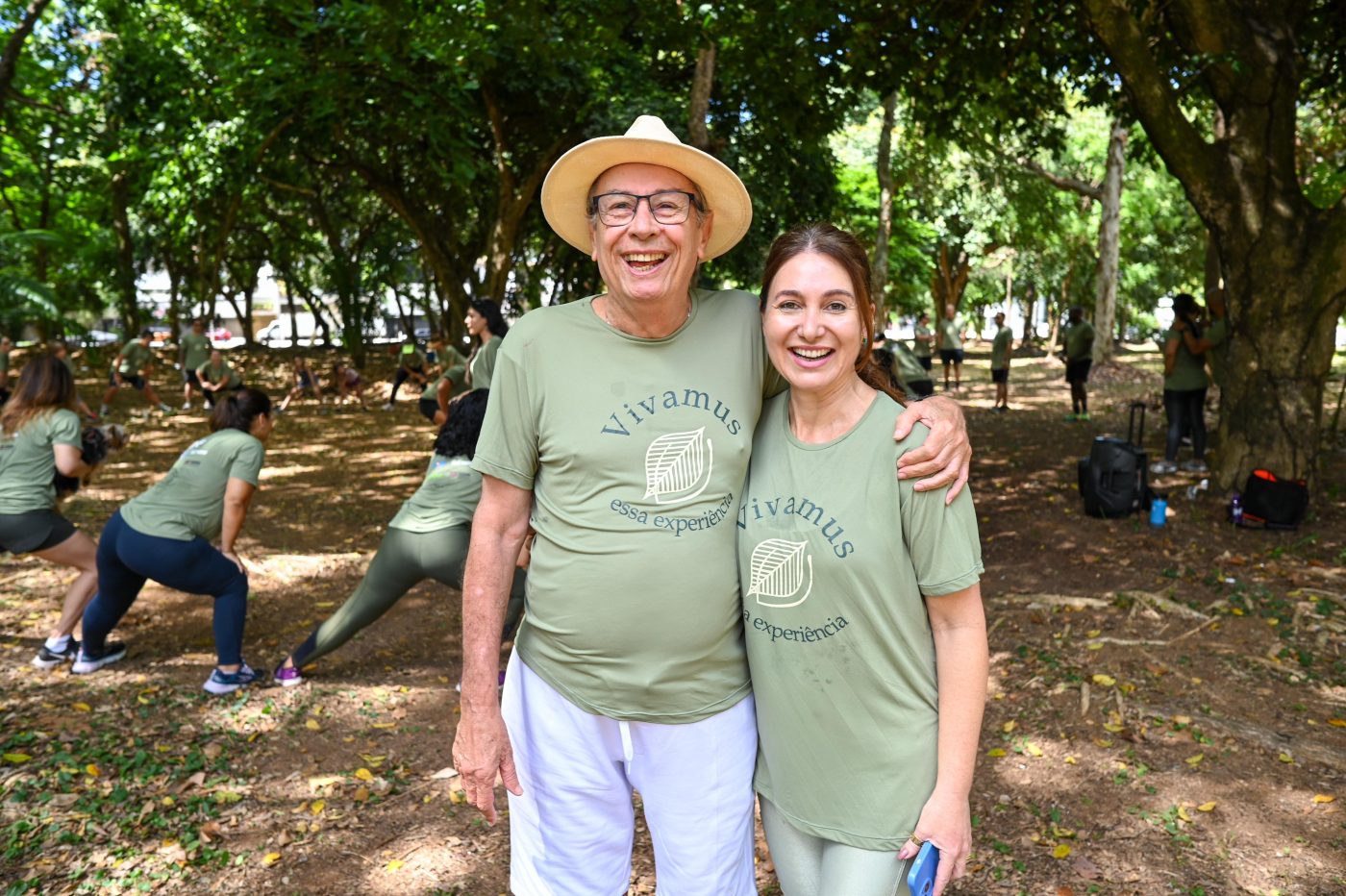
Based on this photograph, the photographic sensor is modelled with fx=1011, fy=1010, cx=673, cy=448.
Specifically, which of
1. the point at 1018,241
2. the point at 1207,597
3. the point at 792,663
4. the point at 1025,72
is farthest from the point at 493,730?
the point at 1018,241

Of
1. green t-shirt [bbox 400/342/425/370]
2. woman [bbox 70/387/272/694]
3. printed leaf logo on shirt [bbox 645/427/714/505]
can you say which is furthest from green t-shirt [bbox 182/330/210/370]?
printed leaf logo on shirt [bbox 645/427/714/505]

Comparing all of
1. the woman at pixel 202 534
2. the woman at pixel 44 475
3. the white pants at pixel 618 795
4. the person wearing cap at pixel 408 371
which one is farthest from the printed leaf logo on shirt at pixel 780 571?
the person wearing cap at pixel 408 371

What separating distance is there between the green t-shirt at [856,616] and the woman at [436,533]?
2.87 metres

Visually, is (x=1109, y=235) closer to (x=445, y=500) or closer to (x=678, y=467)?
(x=445, y=500)

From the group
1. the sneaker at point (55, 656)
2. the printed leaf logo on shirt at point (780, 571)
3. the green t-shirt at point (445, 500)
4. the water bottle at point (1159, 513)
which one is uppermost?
the printed leaf logo on shirt at point (780, 571)

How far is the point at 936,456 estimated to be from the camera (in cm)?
191

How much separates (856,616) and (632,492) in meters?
0.54

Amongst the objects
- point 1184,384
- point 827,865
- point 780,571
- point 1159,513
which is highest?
point 780,571

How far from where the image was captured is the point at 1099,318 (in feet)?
79.8

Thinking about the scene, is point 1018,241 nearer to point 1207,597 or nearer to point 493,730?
point 1207,597

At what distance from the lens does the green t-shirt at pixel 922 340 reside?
64.5 ft

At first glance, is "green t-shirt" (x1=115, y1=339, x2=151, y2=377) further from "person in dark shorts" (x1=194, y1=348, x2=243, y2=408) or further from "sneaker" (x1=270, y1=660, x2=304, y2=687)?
"sneaker" (x1=270, y1=660, x2=304, y2=687)

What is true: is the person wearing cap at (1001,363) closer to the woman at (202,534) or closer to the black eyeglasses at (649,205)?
the woman at (202,534)

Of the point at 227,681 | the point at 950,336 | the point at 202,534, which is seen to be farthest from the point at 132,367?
the point at 950,336
